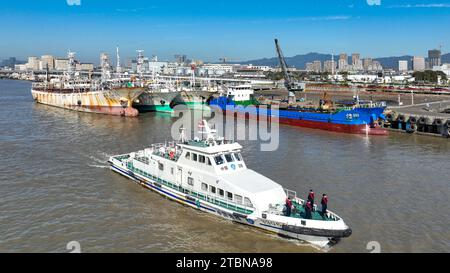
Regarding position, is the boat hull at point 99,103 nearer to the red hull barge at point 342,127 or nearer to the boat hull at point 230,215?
the red hull barge at point 342,127

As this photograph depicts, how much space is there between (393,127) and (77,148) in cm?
3052

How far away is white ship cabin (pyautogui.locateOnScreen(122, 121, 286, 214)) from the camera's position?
15.1 metres

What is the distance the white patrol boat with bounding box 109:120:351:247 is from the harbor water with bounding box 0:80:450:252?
0.51 m

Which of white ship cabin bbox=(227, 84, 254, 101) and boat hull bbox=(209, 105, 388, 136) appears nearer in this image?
boat hull bbox=(209, 105, 388, 136)

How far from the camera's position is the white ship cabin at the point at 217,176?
49.6 feet

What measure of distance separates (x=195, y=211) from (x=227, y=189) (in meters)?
2.26

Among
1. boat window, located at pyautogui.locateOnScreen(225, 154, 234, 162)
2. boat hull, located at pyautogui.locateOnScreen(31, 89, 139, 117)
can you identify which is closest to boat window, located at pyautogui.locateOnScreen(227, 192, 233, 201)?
boat window, located at pyautogui.locateOnScreen(225, 154, 234, 162)

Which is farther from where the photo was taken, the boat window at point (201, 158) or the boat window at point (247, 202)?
the boat window at point (201, 158)

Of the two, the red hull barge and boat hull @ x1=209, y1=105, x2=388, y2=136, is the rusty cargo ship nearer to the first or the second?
boat hull @ x1=209, y1=105, x2=388, y2=136

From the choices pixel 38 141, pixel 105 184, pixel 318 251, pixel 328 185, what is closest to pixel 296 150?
pixel 328 185

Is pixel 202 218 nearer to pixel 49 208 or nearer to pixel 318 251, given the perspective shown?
pixel 318 251

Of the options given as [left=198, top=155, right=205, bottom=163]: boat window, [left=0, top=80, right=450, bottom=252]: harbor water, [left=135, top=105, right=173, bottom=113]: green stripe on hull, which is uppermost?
[left=135, top=105, right=173, bottom=113]: green stripe on hull

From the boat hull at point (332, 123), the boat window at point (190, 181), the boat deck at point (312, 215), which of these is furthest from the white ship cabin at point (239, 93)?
the boat deck at point (312, 215)

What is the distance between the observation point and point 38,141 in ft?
108
